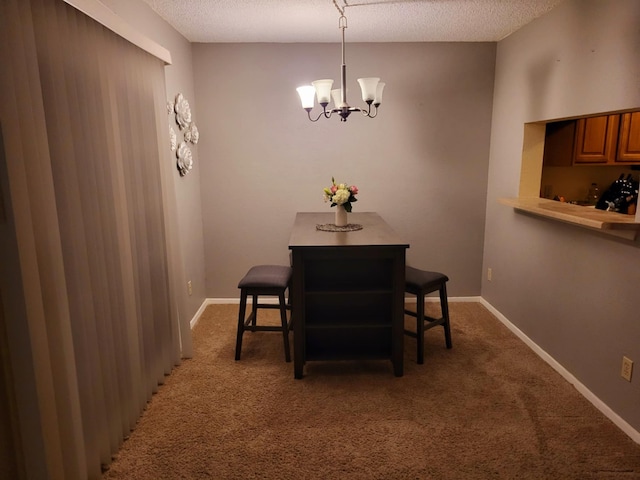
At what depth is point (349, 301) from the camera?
288 centimetres

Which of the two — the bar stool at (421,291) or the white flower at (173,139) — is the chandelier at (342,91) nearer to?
the white flower at (173,139)

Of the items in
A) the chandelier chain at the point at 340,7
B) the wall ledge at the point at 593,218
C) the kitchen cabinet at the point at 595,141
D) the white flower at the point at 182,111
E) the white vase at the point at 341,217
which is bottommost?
the white vase at the point at 341,217

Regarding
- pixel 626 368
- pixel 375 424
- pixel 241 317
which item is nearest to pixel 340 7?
pixel 241 317

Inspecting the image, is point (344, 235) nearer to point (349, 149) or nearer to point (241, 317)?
point (241, 317)

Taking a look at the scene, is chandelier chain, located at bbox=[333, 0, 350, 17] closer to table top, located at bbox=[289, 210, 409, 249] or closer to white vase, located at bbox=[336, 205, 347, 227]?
white vase, located at bbox=[336, 205, 347, 227]

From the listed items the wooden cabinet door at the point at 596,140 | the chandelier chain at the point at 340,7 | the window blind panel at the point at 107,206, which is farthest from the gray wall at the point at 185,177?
the wooden cabinet door at the point at 596,140

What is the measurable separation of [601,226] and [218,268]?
317 cm

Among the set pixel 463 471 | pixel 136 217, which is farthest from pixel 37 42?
pixel 463 471

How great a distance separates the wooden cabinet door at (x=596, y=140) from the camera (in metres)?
3.62

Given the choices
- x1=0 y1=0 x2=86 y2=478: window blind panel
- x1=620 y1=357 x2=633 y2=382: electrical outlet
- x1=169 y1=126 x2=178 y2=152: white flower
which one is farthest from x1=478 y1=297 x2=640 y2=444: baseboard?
x1=169 y1=126 x2=178 y2=152: white flower

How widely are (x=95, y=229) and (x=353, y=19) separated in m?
2.35

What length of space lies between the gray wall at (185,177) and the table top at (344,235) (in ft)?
2.89

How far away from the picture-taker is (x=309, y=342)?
2924mm

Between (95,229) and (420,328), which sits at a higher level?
(95,229)
